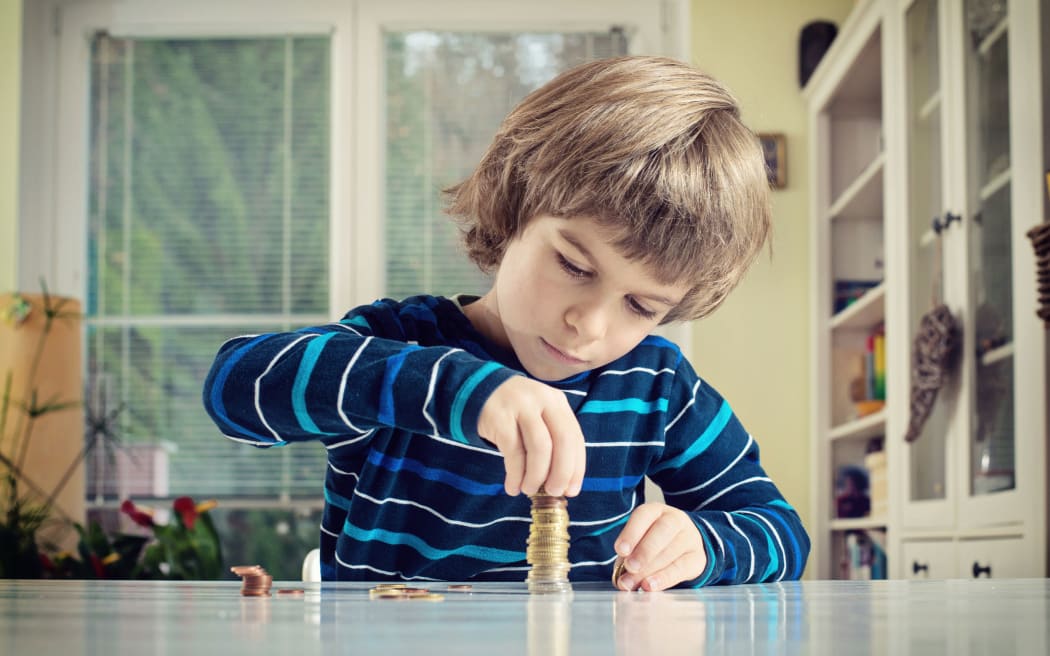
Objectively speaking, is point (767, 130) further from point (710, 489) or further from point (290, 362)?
point (290, 362)

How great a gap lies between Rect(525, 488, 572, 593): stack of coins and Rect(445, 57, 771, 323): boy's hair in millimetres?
320

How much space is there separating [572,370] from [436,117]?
353 centimetres

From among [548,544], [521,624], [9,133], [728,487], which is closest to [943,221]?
[728,487]

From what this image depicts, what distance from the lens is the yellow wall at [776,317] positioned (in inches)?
170

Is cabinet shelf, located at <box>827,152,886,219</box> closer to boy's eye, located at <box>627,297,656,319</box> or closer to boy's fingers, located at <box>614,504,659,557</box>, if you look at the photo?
boy's eye, located at <box>627,297,656,319</box>

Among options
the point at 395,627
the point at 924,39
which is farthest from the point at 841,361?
the point at 395,627

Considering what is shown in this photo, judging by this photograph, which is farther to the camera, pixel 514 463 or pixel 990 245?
pixel 990 245

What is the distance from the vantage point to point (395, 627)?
42cm

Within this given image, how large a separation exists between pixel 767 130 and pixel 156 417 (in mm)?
2510

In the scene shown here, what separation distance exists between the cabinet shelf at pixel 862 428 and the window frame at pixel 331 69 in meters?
1.58

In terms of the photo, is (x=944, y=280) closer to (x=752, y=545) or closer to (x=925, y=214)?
(x=925, y=214)

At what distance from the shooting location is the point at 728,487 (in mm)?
1252

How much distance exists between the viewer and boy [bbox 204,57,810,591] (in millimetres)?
905

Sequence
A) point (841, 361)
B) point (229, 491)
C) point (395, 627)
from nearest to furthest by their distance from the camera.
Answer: point (395, 627) → point (841, 361) → point (229, 491)
